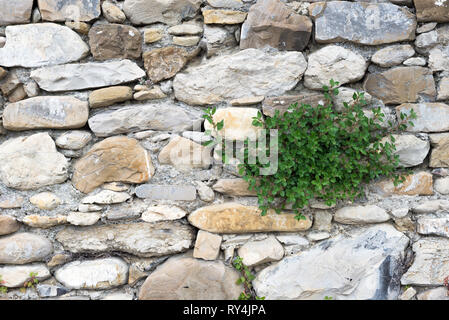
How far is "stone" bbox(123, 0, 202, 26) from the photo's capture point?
2.08m

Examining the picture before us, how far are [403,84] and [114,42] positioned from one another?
1.60 metres

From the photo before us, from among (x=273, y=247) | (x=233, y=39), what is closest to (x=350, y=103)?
(x=233, y=39)

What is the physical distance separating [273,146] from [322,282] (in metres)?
0.79

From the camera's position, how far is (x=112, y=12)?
2.07 metres

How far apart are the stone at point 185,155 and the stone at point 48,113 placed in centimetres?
49

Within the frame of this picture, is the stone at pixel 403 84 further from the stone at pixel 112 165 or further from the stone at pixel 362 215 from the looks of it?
the stone at pixel 112 165

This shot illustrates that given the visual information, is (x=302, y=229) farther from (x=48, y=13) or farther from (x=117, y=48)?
(x=48, y=13)

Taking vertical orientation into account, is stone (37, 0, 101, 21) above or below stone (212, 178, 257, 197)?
above

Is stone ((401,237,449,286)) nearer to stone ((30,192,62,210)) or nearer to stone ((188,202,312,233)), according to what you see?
stone ((188,202,312,233))

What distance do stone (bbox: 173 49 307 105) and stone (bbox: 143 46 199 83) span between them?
0.05 metres

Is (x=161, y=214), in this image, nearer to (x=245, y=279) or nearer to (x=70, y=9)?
(x=245, y=279)

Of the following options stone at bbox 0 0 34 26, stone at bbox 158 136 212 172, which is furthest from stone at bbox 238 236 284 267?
stone at bbox 0 0 34 26

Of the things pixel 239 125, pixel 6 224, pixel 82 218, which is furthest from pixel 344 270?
pixel 6 224

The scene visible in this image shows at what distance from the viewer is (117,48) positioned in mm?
2094
